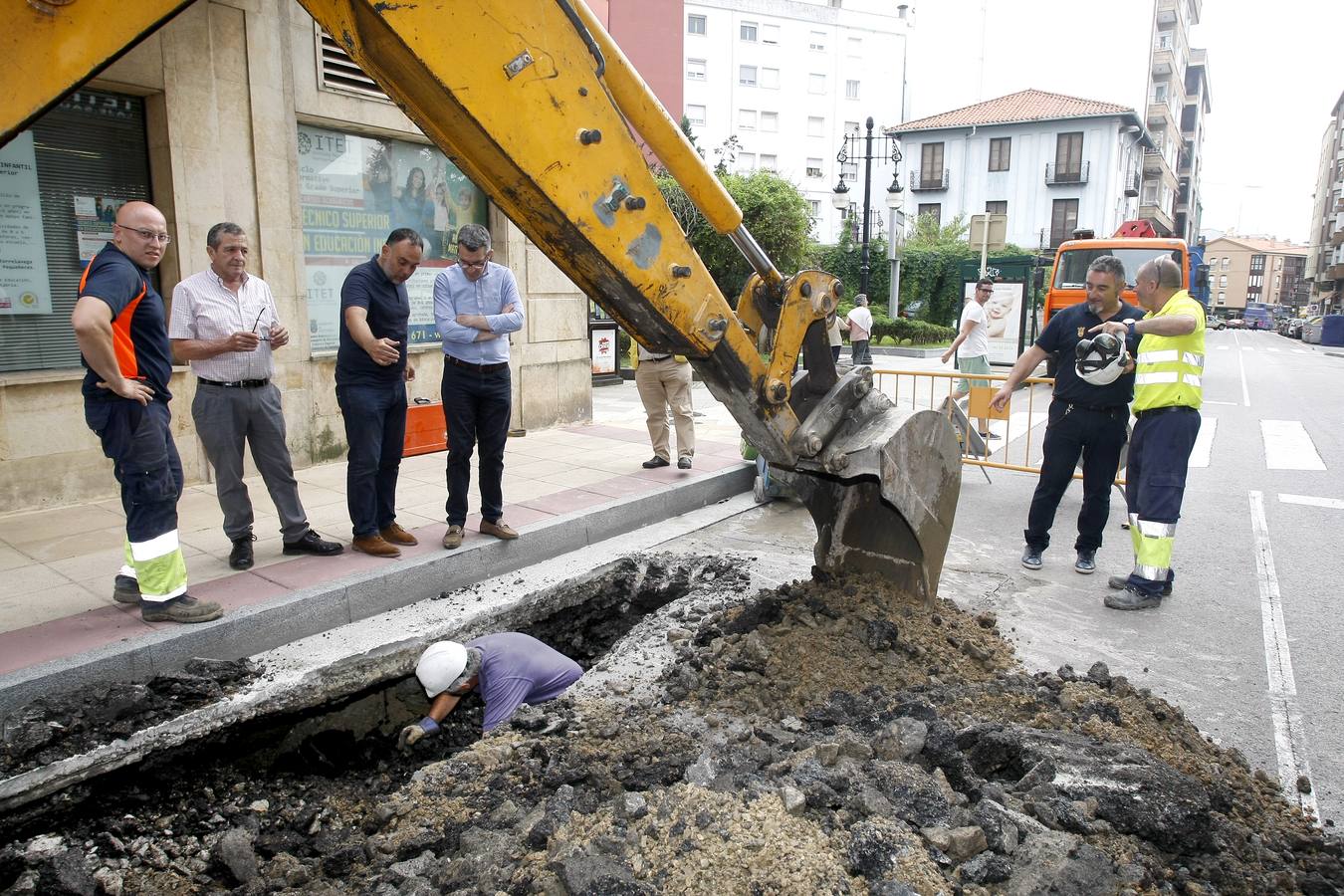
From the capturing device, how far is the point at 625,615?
17.1ft

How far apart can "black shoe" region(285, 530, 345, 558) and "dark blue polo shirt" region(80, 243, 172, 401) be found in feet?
4.17

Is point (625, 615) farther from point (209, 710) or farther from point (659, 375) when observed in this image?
point (659, 375)

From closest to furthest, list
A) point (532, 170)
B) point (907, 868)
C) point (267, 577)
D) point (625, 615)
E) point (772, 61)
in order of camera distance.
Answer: point (907, 868) < point (532, 170) < point (267, 577) < point (625, 615) < point (772, 61)

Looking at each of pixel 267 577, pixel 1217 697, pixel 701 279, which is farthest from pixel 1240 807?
pixel 267 577

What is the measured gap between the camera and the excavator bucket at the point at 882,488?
3.55 metres

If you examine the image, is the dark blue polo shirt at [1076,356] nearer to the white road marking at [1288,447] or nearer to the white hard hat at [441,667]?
the white hard hat at [441,667]

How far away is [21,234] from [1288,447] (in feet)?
40.5

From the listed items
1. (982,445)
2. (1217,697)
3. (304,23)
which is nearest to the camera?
(1217,697)

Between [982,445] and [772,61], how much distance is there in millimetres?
56835

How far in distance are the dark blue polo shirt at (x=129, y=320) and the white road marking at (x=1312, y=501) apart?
8.41 meters

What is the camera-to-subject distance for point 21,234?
5.93m

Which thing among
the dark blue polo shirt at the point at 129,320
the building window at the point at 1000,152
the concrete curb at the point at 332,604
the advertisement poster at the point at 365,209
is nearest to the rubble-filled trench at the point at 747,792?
the concrete curb at the point at 332,604

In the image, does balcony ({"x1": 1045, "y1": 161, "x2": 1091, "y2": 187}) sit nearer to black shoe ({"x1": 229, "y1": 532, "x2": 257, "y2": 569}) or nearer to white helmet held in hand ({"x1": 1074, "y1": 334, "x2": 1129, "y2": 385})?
white helmet held in hand ({"x1": 1074, "y1": 334, "x2": 1129, "y2": 385})

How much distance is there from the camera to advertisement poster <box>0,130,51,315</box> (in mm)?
5848
